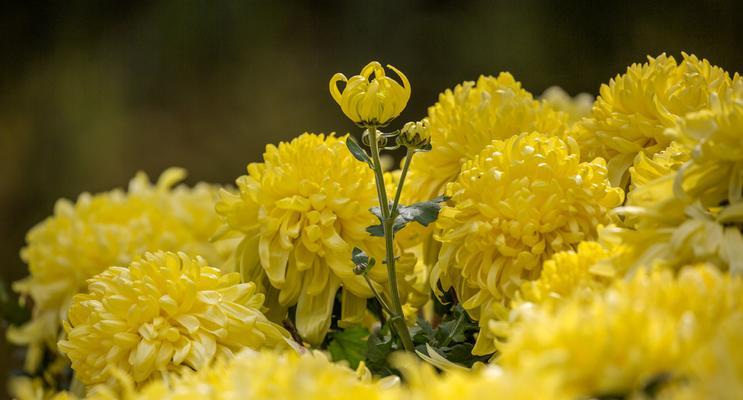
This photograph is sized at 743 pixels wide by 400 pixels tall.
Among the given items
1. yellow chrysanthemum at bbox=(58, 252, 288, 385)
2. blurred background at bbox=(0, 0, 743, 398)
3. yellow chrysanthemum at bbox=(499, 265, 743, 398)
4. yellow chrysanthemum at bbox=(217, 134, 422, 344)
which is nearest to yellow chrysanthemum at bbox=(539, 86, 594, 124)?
yellow chrysanthemum at bbox=(217, 134, 422, 344)

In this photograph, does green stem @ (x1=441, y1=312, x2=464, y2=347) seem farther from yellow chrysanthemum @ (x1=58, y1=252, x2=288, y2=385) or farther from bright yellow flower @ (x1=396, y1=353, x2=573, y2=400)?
bright yellow flower @ (x1=396, y1=353, x2=573, y2=400)

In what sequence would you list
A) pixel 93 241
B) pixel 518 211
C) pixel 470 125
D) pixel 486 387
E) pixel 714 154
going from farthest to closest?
pixel 93 241 → pixel 470 125 → pixel 518 211 → pixel 714 154 → pixel 486 387

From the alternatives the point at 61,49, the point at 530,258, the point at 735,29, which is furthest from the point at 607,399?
the point at 61,49

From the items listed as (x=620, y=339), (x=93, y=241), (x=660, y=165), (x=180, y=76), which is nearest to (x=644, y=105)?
(x=660, y=165)

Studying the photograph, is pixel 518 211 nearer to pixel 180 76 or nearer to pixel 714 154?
pixel 714 154

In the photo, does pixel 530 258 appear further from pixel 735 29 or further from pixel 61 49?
pixel 61 49

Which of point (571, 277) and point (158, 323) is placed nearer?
point (571, 277)
